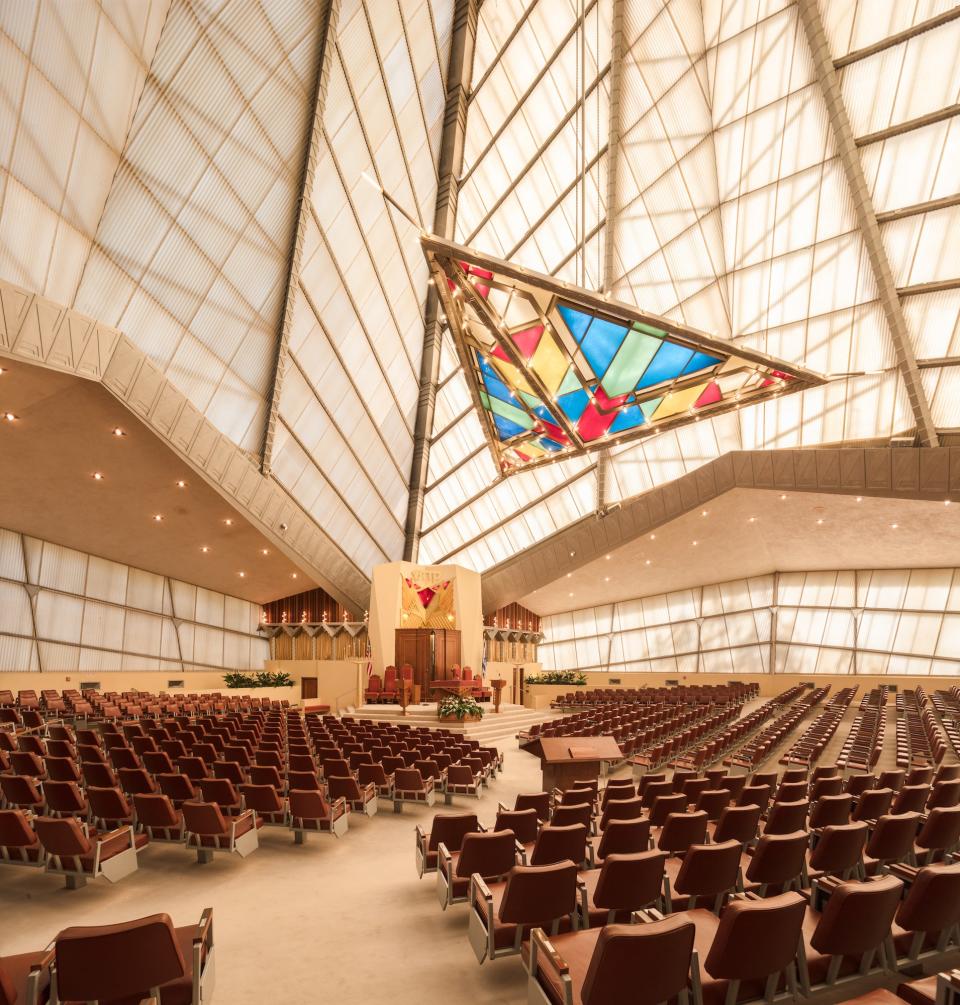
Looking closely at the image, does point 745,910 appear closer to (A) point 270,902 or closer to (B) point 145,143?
(A) point 270,902

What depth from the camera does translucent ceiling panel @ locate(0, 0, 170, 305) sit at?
10.6 meters

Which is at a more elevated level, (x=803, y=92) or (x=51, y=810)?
(x=803, y=92)

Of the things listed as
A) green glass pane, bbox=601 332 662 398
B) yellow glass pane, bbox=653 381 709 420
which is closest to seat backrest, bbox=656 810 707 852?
green glass pane, bbox=601 332 662 398

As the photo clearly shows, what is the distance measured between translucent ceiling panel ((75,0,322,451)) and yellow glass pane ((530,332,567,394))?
7947 mm

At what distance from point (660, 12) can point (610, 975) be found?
81.9 feet

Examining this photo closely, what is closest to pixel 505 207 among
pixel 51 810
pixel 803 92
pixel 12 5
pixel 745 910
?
pixel 803 92

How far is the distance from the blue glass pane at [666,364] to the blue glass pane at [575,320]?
5.46ft

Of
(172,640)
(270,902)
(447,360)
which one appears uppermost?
(447,360)

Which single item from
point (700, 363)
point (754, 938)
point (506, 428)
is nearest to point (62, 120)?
point (700, 363)

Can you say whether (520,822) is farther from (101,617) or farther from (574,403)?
(101,617)

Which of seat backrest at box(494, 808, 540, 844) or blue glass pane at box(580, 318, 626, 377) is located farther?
blue glass pane at box(580, 318, 626, 377)

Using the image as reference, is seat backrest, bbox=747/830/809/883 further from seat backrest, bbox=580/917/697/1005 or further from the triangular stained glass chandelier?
the triangular stained glass chandelier

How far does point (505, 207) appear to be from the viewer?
97.8ft

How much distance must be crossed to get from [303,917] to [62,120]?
40.4ft
